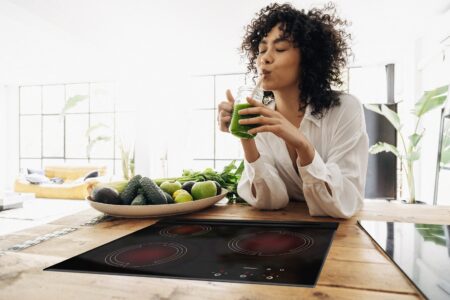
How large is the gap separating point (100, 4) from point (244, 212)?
4.34 metres

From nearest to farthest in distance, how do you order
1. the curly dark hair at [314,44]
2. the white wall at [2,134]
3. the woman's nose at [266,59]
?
1. the woman's nose at [266,59]
2. the curly dark hair at [314,44]
3. the white wall at [2,134]

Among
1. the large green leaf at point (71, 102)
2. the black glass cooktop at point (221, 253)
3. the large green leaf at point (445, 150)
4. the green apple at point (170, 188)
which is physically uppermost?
the large green leaf at point (71, 102)

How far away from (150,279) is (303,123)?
1022mm

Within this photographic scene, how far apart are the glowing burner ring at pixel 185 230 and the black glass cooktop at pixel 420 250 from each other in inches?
16.6

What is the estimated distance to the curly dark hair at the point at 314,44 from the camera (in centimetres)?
145

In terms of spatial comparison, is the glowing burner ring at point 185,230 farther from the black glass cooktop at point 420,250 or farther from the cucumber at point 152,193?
the black glass cooktop at point 420,250

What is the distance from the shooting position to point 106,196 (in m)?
1.14

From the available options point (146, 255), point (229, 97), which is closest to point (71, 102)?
point (229, 97)

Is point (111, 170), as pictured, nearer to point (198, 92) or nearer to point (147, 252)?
point (198, 92)

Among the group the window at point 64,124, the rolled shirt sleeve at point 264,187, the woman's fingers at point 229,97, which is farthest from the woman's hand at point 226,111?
the window at point 64,124

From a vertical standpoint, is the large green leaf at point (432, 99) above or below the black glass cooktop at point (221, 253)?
above

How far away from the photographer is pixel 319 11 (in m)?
1.63

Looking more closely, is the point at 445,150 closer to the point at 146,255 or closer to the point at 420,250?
the point at 420,250

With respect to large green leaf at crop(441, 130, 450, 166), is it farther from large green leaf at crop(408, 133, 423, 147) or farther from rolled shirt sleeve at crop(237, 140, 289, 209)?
rolled shirt sleeve at crop(237, 140, 289, 209)
